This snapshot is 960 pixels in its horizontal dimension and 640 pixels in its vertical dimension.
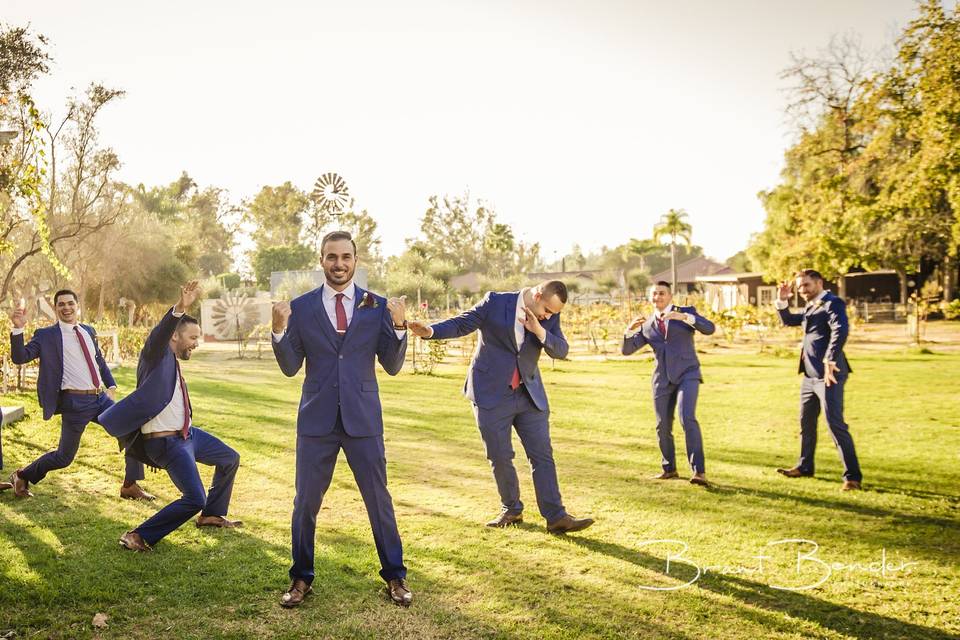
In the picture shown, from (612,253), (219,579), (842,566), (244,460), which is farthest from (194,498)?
(612,253)

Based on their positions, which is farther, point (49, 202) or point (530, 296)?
point (49, 202)

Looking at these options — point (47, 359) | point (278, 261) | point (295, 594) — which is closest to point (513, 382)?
point (295, 594)

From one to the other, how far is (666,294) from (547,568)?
3.68m

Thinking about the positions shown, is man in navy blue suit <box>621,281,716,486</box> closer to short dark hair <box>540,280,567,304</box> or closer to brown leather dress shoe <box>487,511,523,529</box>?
short dark hair <box>540,280,567,304</box>

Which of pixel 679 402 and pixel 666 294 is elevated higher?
pixel 666 294

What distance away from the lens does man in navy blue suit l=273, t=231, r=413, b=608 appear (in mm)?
4430

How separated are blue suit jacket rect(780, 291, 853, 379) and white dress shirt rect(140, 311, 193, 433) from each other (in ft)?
19.7

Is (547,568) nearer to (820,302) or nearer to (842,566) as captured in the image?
(842,566)

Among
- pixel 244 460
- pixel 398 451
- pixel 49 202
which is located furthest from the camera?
pixel 49 202

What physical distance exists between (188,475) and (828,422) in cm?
605

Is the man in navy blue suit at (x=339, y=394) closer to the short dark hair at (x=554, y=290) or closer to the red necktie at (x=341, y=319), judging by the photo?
the red necktie at (x=341, y=319)

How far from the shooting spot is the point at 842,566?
5184mm

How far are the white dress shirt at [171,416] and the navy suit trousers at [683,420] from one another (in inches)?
181
